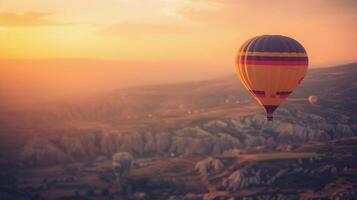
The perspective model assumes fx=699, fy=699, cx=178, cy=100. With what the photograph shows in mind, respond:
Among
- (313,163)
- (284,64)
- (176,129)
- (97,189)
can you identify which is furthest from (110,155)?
(284,64)

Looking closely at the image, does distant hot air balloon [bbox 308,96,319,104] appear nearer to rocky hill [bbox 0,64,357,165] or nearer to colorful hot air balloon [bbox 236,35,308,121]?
rocky hill [bbox 0,64,357,165]

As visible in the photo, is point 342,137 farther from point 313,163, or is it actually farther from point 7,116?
point 7,116

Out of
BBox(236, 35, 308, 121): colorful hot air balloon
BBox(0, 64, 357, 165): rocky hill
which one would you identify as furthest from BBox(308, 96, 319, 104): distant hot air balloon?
BBox(236, 35, 308, 121): colorful hot air balloon

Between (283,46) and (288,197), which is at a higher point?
(283,46)

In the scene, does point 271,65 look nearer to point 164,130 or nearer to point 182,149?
point 182,149

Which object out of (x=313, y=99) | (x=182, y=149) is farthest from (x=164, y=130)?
(x=313, y=99)

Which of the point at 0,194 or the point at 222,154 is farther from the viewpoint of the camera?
the point at 222,154
